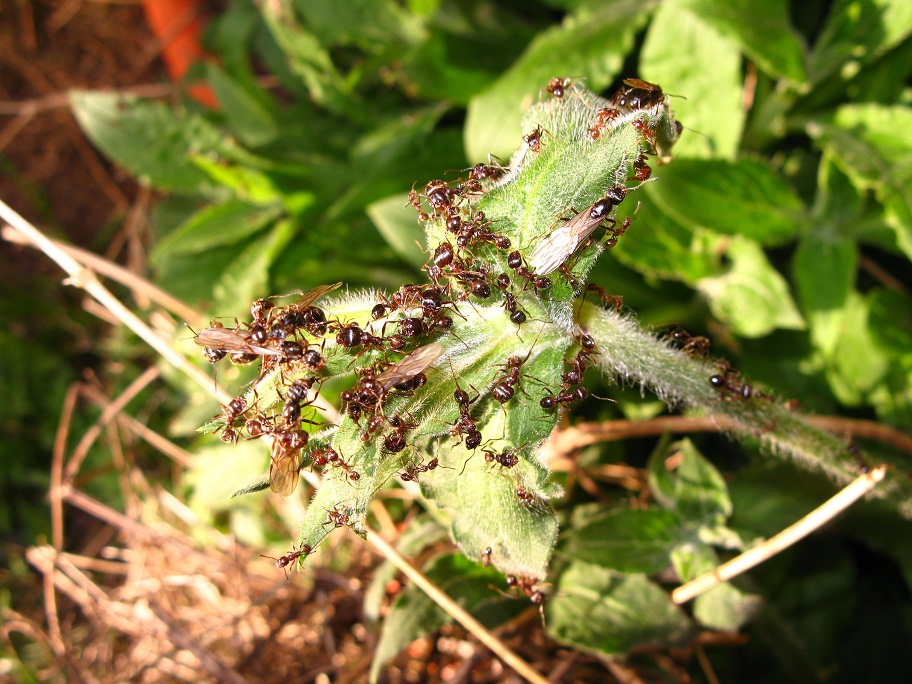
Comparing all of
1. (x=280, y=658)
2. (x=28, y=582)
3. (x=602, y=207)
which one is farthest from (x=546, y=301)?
(x=28, y=582)

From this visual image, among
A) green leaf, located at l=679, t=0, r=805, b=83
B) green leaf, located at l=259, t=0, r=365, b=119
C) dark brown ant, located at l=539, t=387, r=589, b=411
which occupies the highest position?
green leaf, located at l=259, t=0, r=365, b=119

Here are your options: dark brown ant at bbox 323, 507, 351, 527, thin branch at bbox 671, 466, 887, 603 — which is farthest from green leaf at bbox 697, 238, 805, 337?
dark brown ant at bbox 323, 507, 351, 527

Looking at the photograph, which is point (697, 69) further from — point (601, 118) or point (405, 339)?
point (405, 339)

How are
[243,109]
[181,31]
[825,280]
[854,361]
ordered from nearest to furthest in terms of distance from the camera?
[825,280], [854,361], [243,109], [181,31]

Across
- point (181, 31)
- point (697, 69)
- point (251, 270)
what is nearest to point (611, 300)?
point (697, 69)

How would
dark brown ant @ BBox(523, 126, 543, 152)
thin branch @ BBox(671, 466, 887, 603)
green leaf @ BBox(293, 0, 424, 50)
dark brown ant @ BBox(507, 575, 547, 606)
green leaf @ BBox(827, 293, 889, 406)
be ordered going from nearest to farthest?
dark brown ant @ BBox(523, 126, 543, 152) < thin branch @ BBox(671, 466, 887, 603) < dark brown ant @ BBox(507, 575, 547, 606) < green leaf @ BBox(827, 293, 889, 406) < green leaf @ BBox(293, 0, 424, 50)

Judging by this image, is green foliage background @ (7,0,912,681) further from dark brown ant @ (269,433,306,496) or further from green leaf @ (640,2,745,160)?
dark brown ant @ (269,433,306,496)

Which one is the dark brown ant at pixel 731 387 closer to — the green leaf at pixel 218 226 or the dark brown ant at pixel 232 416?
the dark brown ant at pixel 232 416

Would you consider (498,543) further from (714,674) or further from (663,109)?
(714,674)
